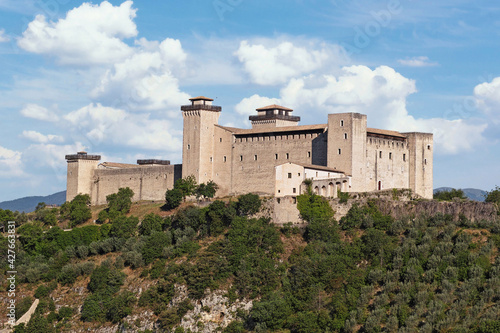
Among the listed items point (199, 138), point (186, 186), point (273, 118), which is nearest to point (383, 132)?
point (273, 118)

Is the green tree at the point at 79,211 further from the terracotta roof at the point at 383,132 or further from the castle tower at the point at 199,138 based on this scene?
the terracotta roof at the point at 383,132

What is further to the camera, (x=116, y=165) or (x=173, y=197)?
(x=116, y=165)

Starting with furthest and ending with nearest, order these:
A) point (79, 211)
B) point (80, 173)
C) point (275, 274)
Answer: point (80, 173)
point (79, 211)
point (275, 274)

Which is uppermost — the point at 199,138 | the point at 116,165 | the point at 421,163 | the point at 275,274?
the point at 199,138

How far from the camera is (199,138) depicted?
3002 inches

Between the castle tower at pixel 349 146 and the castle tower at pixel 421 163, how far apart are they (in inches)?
235

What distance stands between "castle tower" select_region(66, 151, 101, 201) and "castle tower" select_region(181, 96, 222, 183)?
563 inches

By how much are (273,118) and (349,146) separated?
14472mm

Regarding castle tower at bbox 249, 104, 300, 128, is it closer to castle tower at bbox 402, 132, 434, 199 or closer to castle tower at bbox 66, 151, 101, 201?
castle tower at bbox 402, 132, 434, 199

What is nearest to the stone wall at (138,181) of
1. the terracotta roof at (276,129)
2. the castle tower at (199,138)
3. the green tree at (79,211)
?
the green tree at (79,211)

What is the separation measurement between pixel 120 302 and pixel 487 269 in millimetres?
24985

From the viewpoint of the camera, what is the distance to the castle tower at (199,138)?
7606cm

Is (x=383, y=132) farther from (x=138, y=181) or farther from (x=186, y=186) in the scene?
(x=138, y=181)

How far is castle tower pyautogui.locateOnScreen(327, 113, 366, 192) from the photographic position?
67.2 metres
